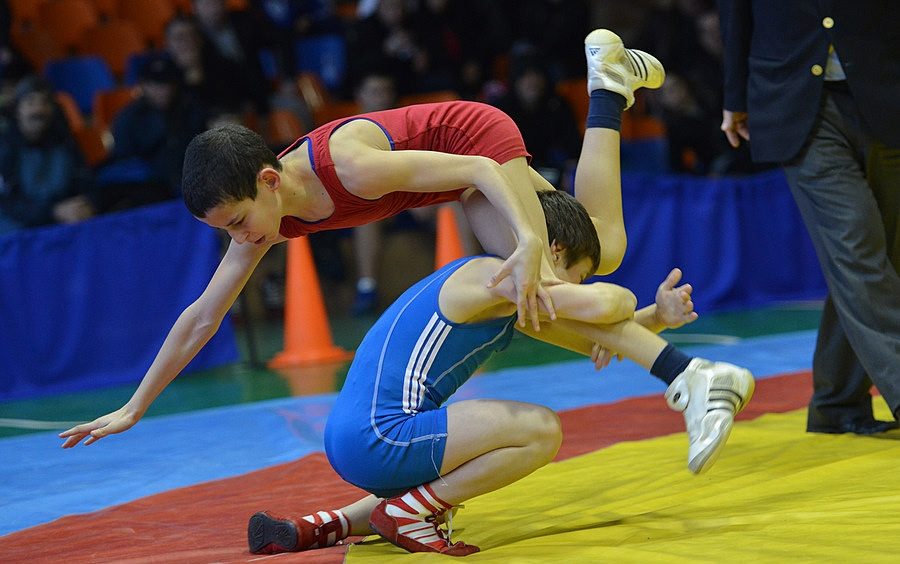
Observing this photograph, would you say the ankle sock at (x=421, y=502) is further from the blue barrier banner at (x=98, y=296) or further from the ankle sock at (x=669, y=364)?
the blue barrier banner at (x=98, y=296)

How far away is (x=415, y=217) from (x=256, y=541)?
5.41 m

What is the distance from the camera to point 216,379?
6234 mm

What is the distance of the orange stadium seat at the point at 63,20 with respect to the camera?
363 inches

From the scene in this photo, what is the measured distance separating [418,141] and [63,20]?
6938 mm

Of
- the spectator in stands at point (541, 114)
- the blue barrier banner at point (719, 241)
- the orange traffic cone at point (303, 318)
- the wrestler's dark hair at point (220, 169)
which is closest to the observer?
the wrestler's dark hair at point (220, 169)

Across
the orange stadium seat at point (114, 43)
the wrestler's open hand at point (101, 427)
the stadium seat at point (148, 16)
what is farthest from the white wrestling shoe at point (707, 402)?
the stadium seat at point (148, 16)

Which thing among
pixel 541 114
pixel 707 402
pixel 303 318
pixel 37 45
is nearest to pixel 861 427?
pixel 707 402

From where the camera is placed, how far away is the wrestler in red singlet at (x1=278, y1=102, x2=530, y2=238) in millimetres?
3061

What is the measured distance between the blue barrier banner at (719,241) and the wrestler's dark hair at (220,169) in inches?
→ 184

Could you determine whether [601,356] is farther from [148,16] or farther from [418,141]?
[148,16]

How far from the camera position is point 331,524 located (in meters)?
2.96

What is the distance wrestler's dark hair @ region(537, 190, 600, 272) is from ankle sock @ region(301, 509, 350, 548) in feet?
2.90

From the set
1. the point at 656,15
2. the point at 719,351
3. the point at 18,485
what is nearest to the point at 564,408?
the point at 719,351

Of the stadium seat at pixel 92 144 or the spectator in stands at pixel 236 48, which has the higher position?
the spectator in stands at pixel 236 48
